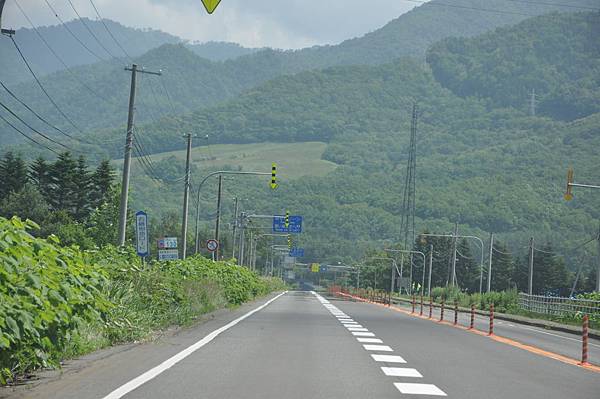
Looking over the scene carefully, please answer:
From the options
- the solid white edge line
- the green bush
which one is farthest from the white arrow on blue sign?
the green bush

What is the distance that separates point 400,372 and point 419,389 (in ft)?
7.58

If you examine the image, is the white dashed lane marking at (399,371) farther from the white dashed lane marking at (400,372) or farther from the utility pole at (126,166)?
the utility pole at (126,166)

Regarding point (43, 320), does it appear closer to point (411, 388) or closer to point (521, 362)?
point (411, 388)

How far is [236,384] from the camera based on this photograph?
489 inches

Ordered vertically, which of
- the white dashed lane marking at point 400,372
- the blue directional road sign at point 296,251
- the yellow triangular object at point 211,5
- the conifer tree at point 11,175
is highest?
the conifer tree at point 11,175

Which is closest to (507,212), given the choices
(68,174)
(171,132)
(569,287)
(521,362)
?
(569,287)

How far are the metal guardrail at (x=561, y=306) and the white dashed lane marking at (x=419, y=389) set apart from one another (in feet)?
109

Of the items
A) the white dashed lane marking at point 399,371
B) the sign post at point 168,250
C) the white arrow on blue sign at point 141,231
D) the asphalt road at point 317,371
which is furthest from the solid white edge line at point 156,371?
the sign post at point 168,250

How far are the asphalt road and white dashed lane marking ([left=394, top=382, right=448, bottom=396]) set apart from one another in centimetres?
1

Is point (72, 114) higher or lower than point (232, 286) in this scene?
higher

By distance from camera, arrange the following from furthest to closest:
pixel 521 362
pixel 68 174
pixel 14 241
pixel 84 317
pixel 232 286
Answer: pixel 68 174 < pixel 232 286 < pixel 521 362 < pixel 84 317 < pixel 14 241

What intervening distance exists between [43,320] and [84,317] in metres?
1.41

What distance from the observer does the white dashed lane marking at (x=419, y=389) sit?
480 inches

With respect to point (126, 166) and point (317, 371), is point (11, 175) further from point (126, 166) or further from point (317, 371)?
point (317, 371)
